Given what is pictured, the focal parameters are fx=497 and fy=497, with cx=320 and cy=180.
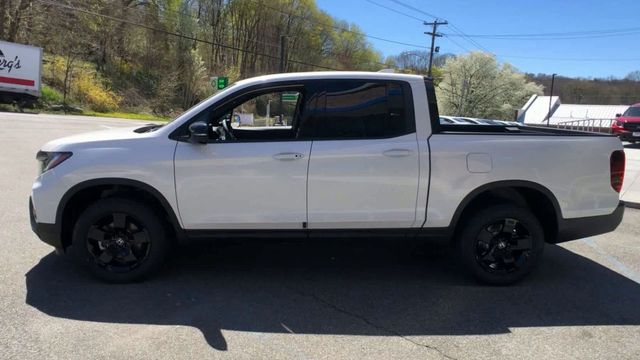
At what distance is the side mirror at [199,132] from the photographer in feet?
13.3

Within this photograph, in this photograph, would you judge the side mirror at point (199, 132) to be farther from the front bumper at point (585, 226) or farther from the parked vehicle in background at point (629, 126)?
the parked vehicle in background at point (629, 126)

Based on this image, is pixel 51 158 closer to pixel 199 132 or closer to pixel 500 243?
pixel 199 132

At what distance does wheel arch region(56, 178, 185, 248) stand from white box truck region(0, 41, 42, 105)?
101 feet

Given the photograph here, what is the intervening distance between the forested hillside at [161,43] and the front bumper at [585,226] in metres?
38.1

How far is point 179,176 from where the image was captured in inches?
163

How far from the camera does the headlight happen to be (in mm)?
4172

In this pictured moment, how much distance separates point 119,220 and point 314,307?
1.82 metres

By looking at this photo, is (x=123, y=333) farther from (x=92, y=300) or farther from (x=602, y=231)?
(x=602, y=231)

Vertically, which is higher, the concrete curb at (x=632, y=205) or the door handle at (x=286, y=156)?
the door handle at (x=286, y=156)

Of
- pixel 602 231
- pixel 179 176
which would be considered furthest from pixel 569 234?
pixel 179 176

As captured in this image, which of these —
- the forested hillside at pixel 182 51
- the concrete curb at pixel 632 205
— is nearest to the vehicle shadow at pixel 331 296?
the concrete curb at pixel 632 205

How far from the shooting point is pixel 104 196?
442cm

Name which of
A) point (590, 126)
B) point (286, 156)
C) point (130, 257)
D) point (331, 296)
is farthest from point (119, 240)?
point (590, 126)

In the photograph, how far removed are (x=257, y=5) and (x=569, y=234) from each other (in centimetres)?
6999
